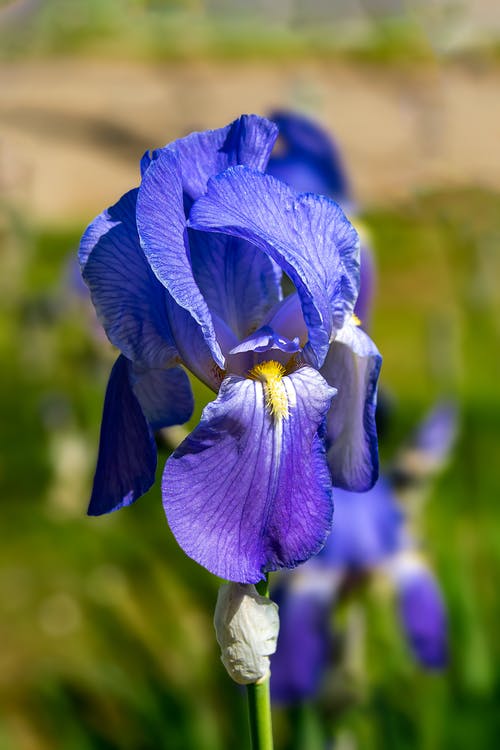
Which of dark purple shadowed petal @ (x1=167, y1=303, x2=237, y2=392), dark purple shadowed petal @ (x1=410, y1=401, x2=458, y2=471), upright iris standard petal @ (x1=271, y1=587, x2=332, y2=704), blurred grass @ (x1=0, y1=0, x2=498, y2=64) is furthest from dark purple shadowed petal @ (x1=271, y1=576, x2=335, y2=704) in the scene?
blurred grass @ (x1=0, y1=0, x2=498, y2=64)

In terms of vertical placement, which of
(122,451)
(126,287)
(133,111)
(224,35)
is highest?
(224,35)

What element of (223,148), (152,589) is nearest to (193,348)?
(223,148)

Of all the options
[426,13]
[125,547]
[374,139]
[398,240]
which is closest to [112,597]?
[125,547]

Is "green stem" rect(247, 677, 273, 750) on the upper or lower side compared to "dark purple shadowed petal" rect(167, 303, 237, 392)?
lower

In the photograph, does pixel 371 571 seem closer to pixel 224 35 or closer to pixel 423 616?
pixel 423 616

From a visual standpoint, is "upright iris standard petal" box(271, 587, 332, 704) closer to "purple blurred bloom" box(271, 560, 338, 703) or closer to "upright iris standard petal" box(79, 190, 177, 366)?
"purple blurred bloom" box(271, 560, 338, 703)

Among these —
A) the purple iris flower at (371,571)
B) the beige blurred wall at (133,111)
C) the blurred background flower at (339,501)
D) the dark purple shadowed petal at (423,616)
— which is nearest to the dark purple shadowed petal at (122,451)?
the blurred background flower at (339,501)

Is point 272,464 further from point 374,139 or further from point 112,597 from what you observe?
point 374,139

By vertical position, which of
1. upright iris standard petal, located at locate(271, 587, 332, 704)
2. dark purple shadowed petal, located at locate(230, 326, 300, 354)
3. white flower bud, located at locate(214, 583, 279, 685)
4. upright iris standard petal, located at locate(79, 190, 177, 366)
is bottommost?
upright iris standard petal, located at locate(271, 587, 332, 704)
